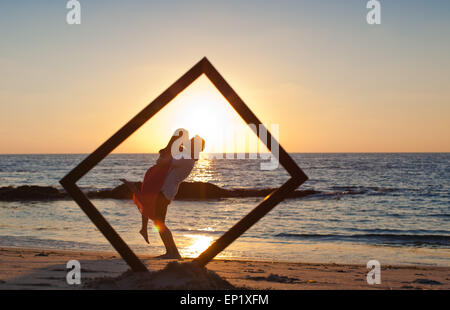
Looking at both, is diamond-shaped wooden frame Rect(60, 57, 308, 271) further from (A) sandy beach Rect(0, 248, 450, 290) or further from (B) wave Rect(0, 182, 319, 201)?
(B) wave Rect(0, 182, 319, 201)

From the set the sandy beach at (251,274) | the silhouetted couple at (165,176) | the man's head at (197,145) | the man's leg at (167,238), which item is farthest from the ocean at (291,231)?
the man's head at (197,145)

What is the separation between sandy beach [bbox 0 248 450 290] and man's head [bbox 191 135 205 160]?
1939 millimetres

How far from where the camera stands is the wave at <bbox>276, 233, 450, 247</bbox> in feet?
43.2

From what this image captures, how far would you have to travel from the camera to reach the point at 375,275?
7.55m

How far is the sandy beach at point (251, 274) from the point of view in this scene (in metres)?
5.80

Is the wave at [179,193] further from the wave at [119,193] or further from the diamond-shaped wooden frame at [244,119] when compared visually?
the diamond-shaped wooden frame at [244,119]

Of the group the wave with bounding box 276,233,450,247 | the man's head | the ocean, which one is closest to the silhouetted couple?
the man's head

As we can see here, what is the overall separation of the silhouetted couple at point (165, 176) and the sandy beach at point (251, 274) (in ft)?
3.29

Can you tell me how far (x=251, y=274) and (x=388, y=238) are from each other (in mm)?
8706

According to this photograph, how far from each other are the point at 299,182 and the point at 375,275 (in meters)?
3.56

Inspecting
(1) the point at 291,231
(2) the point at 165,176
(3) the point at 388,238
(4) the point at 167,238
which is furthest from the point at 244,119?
(3) the point at 388,238

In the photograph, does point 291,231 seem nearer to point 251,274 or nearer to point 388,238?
point 388,238
